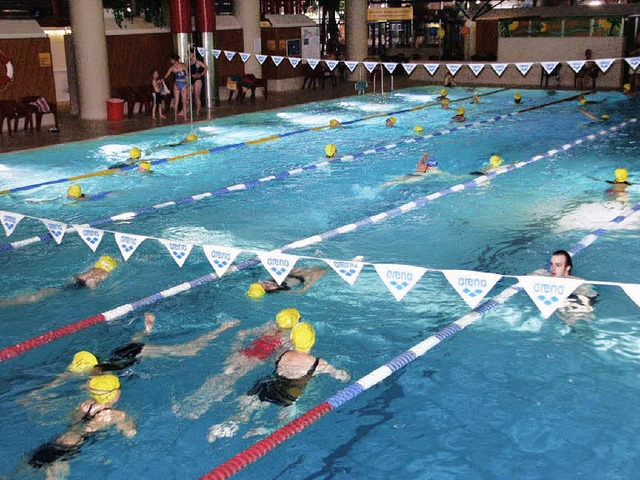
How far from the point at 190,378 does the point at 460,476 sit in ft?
7.78

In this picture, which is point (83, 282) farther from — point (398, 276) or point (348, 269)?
point (398, 276)

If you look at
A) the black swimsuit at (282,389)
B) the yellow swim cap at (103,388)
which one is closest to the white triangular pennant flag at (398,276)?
the black swimsuit at (282,389)

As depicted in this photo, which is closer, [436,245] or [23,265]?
[23,265]

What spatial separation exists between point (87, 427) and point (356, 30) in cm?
2490

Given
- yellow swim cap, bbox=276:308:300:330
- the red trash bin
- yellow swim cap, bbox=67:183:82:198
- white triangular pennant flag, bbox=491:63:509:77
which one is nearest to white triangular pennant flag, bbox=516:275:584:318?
yellow swim cap, bbox=276:308:300:330

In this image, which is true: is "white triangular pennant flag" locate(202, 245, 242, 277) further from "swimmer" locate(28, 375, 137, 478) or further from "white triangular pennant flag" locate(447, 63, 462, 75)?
"white triangular pennant flag" locate(447, 63, 462, 75)

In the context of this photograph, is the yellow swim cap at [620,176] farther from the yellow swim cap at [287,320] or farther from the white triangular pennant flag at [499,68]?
the white triangular pennant flag at [499,68]

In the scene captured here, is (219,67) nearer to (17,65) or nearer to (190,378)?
(17,65)

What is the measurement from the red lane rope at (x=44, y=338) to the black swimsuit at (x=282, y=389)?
174 cm

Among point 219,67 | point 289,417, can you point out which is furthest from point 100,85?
point 289,417

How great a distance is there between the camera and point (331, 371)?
5.70 metres

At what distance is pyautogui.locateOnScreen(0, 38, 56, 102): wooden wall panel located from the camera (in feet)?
57.6

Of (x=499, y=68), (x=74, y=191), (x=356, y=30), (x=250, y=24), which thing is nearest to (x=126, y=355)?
(x=74, y=191)

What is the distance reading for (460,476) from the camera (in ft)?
16.1
